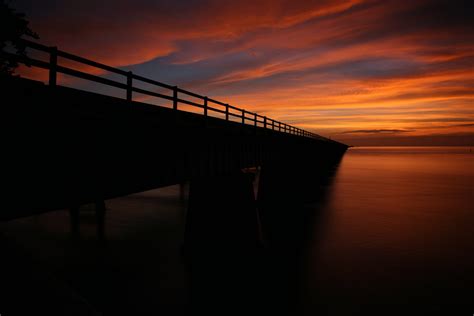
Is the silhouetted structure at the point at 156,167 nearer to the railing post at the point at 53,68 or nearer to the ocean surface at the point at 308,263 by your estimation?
the railing post at the point at 53,68

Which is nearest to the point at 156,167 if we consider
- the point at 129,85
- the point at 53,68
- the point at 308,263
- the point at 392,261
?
the point at 129,85

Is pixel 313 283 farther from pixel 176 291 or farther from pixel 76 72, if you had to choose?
pixel 76 72

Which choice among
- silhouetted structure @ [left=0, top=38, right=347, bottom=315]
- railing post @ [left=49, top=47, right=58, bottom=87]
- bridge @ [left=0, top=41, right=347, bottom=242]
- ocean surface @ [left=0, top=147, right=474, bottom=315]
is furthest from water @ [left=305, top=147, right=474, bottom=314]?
railing post @ [left=49, top=47, right=58, bottom=87]

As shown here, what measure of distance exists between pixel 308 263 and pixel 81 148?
12770 millimetres

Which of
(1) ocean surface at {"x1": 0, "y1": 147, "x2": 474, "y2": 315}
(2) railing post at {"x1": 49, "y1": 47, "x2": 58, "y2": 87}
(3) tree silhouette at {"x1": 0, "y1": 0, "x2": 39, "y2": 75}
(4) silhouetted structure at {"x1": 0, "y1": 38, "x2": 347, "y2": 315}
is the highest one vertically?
(3) tree silhouette at {"x1": 0, "y1": 0, "x2": 39, "y2": 75}

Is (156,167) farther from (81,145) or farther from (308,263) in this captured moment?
(308,263)

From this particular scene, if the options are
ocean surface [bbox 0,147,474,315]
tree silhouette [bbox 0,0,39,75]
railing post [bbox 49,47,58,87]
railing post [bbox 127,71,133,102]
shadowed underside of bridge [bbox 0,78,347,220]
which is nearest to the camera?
shadowed underside of bridge [bbox 0,78,347,220]

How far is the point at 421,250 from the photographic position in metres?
17.4

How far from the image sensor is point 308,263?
15.6m

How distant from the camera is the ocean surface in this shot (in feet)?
38.0

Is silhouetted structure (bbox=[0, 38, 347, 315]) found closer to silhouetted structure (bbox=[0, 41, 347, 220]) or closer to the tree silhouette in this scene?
silhouetted structure (bbox=[0, 41, 347, 220])

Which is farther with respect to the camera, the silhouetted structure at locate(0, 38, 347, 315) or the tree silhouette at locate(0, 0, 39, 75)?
the tree silhouette at locate(0, 0, 39, 75)

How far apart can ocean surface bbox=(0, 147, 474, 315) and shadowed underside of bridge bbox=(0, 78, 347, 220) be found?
119cm

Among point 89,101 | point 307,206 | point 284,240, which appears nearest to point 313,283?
point 284,240
